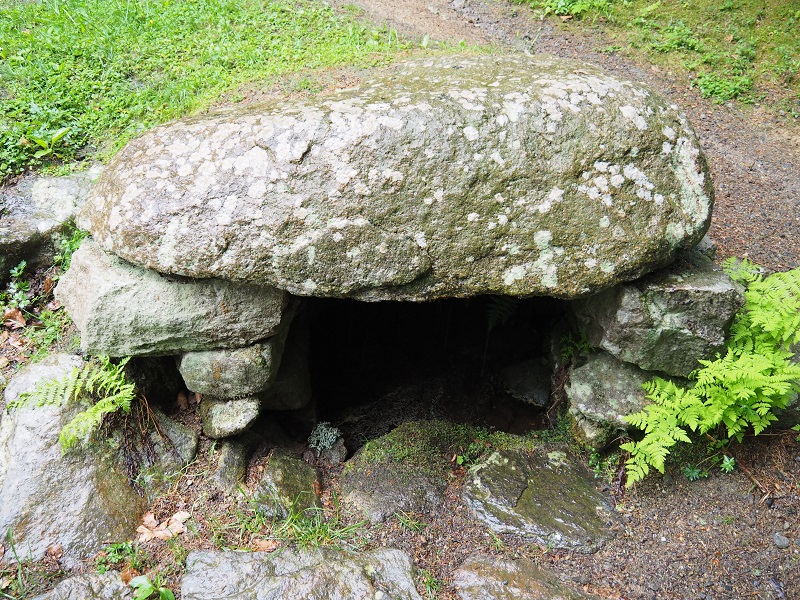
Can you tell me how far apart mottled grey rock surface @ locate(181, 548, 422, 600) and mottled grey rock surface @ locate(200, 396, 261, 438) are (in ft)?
3.01

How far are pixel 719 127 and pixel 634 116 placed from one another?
368cm

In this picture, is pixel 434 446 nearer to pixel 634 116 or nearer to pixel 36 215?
pixel 634 116

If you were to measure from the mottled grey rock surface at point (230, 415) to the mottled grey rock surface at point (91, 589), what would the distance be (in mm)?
1144

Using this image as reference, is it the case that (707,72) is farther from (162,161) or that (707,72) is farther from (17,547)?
(17,547)

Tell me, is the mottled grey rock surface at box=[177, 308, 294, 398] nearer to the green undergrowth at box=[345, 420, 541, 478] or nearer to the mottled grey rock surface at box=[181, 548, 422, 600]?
the green undergrowth at box=[345, 420, 541, 478]

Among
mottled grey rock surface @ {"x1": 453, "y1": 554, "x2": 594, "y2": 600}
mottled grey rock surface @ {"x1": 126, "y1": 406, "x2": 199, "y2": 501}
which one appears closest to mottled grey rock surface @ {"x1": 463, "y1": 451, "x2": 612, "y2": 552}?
mottled grey rock surface @ {"x1": 453, "y1": 554, "x2": 594, "y2": 600}

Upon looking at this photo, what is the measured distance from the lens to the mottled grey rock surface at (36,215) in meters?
4.95

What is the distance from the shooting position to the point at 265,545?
356 centimetres

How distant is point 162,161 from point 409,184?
63.6 inches

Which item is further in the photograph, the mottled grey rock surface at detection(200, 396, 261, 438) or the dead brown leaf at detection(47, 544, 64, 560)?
the mottled grey rock surface at detection(200, 396, 261, 438)

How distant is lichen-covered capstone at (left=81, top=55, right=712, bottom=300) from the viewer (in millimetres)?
3270

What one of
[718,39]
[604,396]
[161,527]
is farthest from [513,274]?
[718,39]

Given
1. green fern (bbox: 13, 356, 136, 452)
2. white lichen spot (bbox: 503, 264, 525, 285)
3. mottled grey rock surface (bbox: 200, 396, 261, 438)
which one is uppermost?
white lichen spot (bbox: 503, 264, 525, 285)

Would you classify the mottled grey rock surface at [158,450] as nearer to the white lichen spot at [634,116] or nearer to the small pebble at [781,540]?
the white lichen spot at [634,116]
